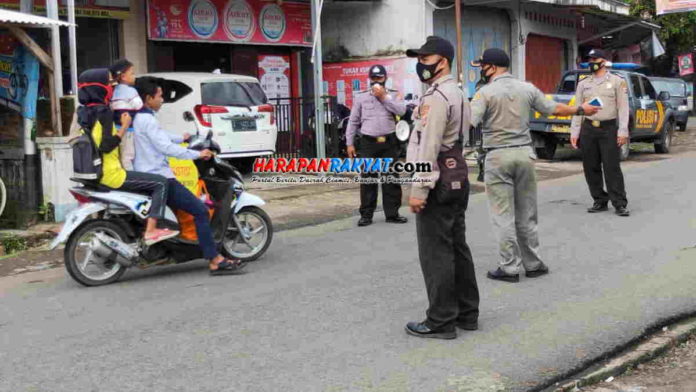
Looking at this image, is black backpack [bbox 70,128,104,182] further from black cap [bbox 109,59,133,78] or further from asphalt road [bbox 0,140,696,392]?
asphalt road [bbox 0,140,696,392]

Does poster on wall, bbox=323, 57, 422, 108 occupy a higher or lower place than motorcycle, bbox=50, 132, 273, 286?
higher

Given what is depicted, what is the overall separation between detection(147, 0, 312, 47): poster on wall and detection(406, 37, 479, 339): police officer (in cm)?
1074

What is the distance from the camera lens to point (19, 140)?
1037cm

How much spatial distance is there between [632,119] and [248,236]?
11740mm

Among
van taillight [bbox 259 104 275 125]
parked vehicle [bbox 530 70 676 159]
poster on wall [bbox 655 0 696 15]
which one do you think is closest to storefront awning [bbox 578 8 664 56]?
poster on wall [bbox 655 0 696 15]

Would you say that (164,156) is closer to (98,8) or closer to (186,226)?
(186,226)

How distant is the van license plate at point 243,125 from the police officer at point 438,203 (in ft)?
27.7

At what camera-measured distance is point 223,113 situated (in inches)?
525

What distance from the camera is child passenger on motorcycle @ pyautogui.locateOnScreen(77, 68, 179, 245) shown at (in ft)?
22.5

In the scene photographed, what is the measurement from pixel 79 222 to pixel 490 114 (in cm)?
349

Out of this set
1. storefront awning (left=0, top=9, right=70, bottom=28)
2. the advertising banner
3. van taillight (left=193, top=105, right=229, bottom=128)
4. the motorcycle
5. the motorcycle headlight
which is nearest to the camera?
the motorcycle

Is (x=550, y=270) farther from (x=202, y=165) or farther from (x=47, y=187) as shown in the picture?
(x=47, y=187)

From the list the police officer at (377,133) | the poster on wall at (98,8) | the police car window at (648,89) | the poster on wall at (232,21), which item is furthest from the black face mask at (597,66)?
the police car window at (648,89)

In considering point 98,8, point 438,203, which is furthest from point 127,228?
point 98,8
